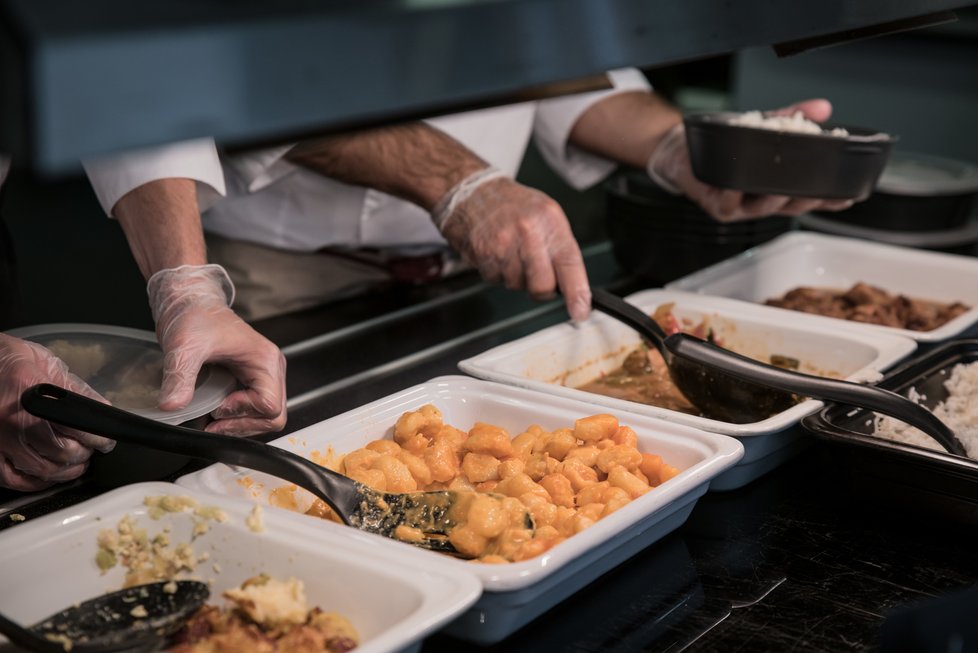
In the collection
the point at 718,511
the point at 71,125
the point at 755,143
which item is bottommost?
the point at 718,511

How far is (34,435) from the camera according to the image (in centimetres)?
126

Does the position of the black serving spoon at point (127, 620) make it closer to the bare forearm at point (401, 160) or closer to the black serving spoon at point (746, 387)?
the black serving spoon at point (746, 387)

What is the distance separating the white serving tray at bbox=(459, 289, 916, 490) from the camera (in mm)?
1478

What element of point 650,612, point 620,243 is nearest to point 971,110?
point 620,243

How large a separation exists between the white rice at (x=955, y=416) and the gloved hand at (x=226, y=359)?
0.80 metres

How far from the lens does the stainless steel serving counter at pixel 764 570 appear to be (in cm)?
111

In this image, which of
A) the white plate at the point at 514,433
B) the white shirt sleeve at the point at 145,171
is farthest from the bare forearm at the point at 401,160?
the white plate at the point at 514,433

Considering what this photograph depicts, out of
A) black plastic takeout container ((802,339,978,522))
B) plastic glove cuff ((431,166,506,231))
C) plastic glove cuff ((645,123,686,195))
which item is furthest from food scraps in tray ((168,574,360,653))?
plastic glove cuff ((645,123,686,195))

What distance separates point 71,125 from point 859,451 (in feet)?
3.46

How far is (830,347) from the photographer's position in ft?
6.18

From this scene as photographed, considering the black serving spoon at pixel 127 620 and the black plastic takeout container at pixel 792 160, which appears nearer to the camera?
the black serving spoon at pixel 127 620

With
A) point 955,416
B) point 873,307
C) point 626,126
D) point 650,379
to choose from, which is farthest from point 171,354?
point 626,126

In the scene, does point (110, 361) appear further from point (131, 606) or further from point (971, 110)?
point (971, 110)

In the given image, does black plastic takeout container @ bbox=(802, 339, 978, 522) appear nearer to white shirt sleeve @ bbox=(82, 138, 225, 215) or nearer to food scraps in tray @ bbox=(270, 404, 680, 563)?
food scraps in tray @ bbox=(270, 404, 680, 563)
